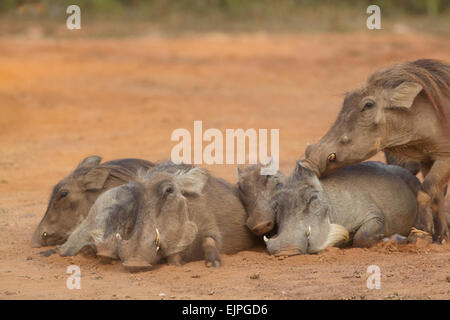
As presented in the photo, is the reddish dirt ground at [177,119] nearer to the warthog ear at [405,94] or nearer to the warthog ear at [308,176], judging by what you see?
the warthog ear at [308,176]

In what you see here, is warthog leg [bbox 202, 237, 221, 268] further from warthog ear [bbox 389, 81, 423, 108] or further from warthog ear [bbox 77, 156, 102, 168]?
warthog ear [bbox 389, 81, 423, 108]

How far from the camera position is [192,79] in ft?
58.9

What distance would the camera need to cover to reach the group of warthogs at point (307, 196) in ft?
21.7

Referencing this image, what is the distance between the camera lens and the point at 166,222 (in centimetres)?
640

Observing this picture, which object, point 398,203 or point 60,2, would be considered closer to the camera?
point 398,203

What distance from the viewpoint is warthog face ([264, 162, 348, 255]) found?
22.0 feet

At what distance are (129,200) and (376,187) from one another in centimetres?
203

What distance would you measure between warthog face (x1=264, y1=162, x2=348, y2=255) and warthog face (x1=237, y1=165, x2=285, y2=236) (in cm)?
8

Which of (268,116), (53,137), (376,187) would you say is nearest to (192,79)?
(268,116)

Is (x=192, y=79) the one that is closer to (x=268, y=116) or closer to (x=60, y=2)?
(x=268, y=116)

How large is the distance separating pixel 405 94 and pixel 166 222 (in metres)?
2.12

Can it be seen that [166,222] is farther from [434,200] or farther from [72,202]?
[434,200]
